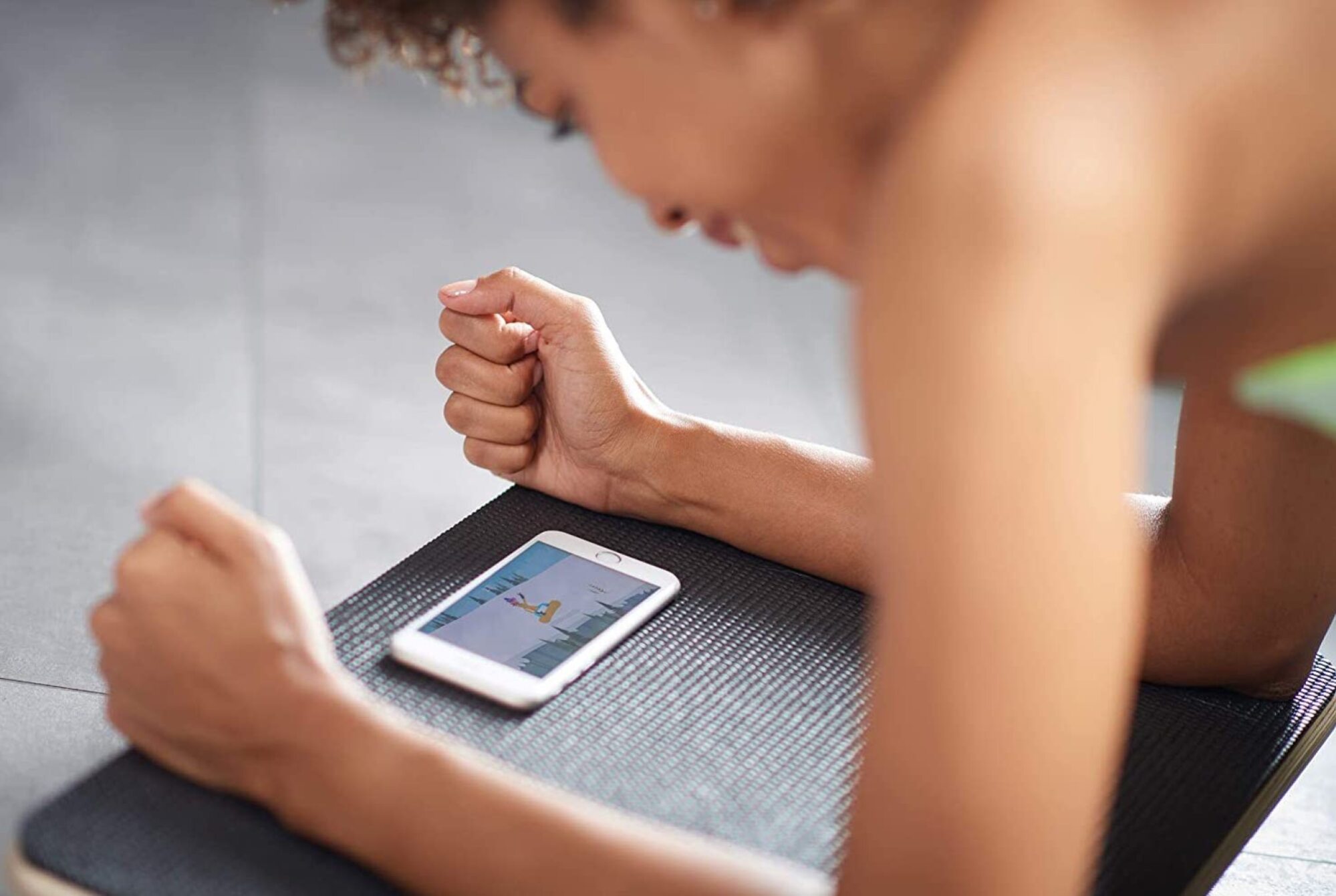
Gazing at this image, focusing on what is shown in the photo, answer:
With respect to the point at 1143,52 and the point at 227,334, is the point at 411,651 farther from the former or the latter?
the point at 227,334

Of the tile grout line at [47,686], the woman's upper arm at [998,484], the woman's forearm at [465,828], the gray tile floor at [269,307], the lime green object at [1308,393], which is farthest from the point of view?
the gray tile floor at [269,307]

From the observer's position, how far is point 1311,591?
1.21 m

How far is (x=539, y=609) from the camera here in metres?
1.24

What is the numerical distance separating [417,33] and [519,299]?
15.7 inches

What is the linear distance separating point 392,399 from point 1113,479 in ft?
5.57

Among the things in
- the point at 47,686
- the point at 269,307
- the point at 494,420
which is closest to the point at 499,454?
the point at 494,420

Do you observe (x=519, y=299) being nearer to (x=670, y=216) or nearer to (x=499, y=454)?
(x=499, y=454)

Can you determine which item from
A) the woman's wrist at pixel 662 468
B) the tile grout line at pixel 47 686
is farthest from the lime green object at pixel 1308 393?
the tile grout line at pixel 47 686

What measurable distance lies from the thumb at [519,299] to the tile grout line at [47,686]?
701 millimetres

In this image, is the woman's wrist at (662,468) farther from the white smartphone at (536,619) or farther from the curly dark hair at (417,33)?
the curly dark hair at (417,33)

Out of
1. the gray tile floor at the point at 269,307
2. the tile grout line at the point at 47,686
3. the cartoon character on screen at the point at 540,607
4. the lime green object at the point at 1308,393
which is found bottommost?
the tile grout line at the point at 47,686

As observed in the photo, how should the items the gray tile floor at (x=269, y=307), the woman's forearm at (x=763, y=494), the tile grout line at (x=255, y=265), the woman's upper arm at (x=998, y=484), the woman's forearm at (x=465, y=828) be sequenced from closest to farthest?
the woman's upper arm at (x=998, y=484) < the woman's forearm at (x=465, y=828) < the woman's forearm at (x=763, y=494) < the gray tile floor at (x=269, y=307) < the tile grout line at (x=255, y=265)

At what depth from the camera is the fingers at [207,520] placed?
3.06ft

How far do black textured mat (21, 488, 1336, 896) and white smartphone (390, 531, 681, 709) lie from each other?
0.04 feet
